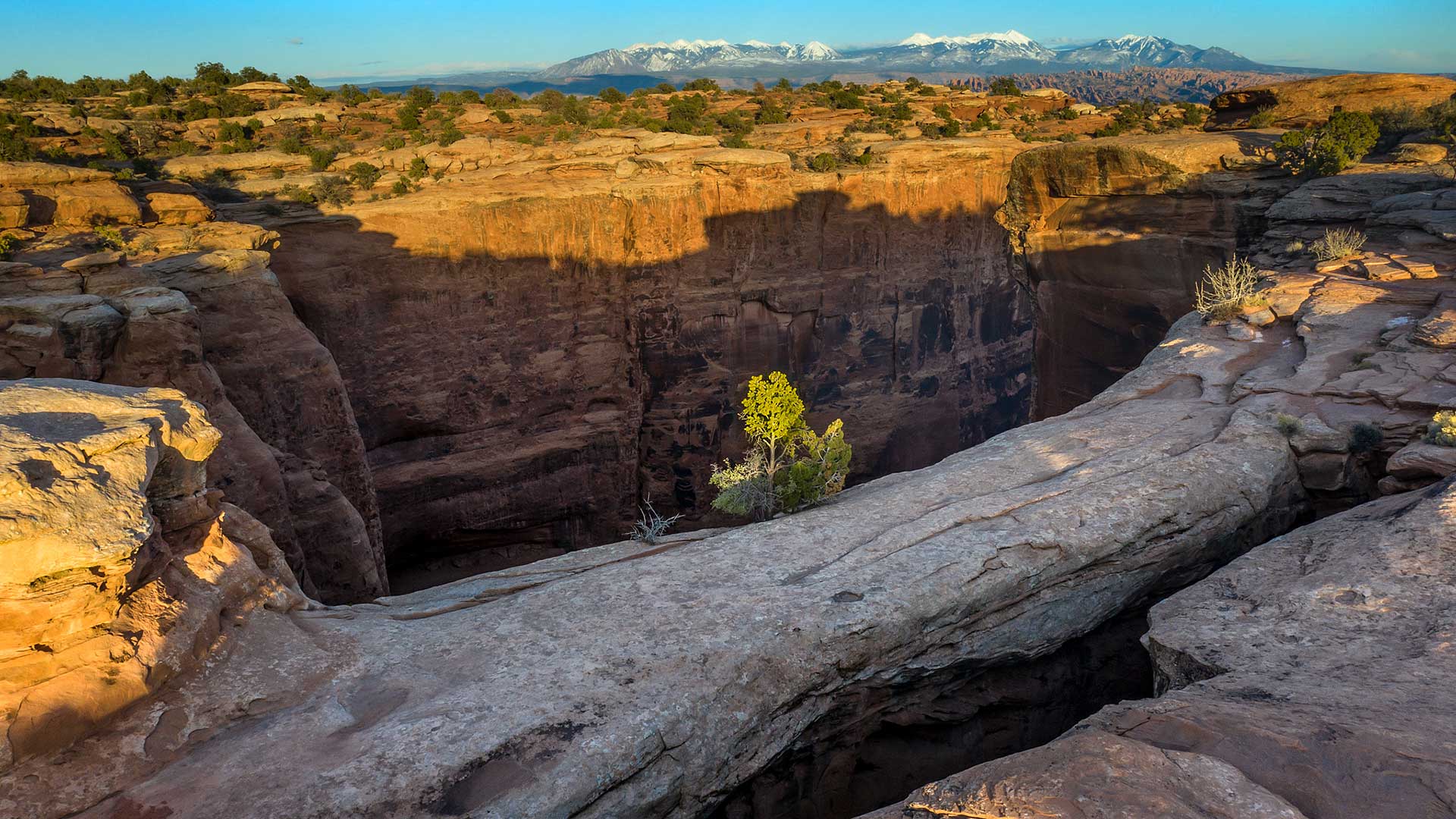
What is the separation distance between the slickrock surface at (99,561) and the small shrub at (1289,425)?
11570 mm

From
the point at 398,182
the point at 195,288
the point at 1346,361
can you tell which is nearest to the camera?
the point at 1346,361

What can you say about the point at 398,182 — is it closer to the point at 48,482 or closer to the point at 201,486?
the point at 201,486

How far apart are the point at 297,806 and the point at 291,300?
18.3 metres

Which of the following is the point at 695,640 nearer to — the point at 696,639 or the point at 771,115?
the point at 696,639

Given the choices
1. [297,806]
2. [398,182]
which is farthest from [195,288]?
[297,806]

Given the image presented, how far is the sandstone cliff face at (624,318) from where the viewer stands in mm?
22641

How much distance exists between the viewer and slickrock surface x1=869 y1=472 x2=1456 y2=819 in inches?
179

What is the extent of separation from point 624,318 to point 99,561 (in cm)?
1988

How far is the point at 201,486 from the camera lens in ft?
26.1

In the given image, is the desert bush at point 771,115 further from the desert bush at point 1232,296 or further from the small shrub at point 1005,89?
the desert bush at point 1232,296

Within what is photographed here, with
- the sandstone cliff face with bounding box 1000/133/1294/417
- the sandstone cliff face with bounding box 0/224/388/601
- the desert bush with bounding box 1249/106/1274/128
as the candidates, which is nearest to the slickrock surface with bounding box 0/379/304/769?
the sandstone cliff face with bounding box 0/224/388/601

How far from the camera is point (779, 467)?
1255 cm

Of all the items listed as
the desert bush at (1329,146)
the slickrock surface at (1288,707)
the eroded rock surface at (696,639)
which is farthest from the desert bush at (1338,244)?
the slickrock surface at (1288,707)

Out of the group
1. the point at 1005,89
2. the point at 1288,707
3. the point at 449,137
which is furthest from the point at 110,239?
the point at 1005,89
